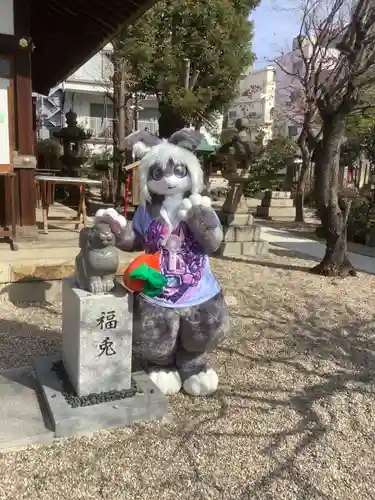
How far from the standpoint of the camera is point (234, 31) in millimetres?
17281

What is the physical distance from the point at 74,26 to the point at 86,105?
2129cm

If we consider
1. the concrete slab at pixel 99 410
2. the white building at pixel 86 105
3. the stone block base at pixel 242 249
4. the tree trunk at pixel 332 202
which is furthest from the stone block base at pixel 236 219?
the white building at pixel 86 105

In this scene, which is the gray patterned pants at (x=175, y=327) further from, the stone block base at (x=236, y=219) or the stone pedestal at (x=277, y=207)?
the stone pedestal at (x=277, y=207)

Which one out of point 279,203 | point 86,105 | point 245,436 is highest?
point 86,105

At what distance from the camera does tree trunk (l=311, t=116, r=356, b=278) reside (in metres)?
6.24

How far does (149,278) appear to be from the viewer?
2.72m

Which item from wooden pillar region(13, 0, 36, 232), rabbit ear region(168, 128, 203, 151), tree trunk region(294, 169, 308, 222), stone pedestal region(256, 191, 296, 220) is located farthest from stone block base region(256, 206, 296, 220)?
rabbit ear region(168, 128, 203, 151)

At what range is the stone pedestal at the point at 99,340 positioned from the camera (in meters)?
2.59

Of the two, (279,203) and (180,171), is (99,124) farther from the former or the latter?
(180,171)

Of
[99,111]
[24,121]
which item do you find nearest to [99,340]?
[24,121]

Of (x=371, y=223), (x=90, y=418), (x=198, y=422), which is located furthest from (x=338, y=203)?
(x=90, y=418)

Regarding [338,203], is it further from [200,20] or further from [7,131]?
[200,20]

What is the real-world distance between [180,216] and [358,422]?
1633 millimetres

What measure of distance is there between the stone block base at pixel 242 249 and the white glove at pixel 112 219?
190 inches
